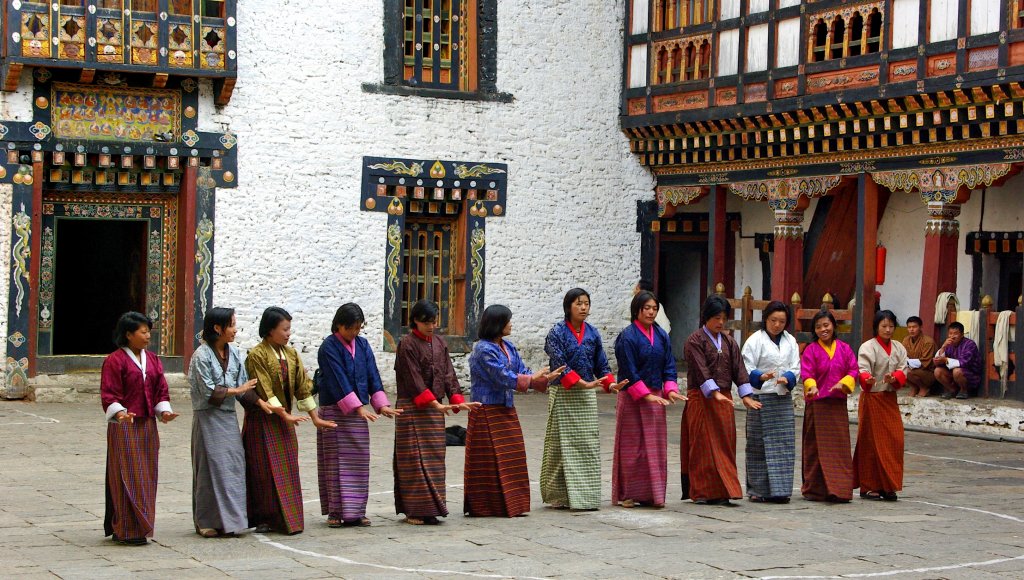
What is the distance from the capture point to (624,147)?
18906mm

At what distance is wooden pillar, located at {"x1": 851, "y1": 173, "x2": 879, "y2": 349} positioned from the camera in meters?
15.8

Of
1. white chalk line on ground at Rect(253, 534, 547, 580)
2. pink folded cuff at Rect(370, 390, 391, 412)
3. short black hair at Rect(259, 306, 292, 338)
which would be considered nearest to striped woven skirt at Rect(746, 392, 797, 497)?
pink folded cuff at Rect(370, 390, 391, 412)

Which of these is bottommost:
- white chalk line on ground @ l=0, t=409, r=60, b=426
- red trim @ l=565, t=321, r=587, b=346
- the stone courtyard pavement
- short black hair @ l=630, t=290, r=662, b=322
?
white chalk line on ground @ l=0, t=409, r=60, b=426

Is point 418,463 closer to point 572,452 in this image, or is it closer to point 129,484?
point 572,452

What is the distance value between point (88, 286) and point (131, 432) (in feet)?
38.7

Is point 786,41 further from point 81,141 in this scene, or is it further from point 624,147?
point 81,141

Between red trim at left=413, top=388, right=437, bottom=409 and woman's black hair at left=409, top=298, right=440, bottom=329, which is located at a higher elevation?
woman's black hair at left=409, top=298, right=440, bottom=329

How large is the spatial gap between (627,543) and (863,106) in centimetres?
851

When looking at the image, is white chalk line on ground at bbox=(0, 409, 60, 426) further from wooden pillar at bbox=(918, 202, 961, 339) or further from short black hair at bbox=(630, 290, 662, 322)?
wooden pillar at bbox=(918, 202, 961, 339)

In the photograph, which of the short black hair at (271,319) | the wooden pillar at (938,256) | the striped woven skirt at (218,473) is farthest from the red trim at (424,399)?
the wooden pillar at (938,256)

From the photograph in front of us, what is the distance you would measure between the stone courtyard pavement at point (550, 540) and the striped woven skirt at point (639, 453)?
17 centimetres

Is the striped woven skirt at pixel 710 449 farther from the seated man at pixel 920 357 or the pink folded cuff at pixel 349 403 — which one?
the seated man at pixel 920 357

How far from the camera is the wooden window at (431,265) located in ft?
58.9

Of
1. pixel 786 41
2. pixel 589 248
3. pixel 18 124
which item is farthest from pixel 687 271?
pixel 18 124
